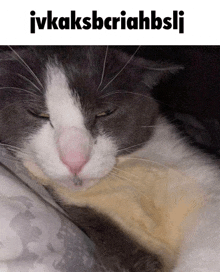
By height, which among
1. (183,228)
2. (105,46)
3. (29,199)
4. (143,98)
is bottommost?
(183,228)

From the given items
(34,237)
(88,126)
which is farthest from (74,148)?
(34,237)

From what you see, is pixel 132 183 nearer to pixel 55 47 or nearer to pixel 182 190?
pixel 182 190

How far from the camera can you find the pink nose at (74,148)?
93 cm

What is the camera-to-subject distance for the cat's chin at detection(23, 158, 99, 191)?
1031 mm

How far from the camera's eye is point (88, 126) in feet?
3.30

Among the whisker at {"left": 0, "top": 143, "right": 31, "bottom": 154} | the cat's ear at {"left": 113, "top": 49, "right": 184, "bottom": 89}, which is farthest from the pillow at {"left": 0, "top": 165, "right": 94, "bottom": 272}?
the cat's ear at {"left": 113, "top": 49, "right": 184, "bottom": 89}

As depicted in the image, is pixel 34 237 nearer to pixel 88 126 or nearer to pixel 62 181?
pixel 62 181

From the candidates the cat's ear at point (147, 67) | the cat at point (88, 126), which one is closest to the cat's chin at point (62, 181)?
the cat at point (88, 126)

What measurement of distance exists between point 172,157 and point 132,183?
0.19 metres

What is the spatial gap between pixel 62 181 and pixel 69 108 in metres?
0.22

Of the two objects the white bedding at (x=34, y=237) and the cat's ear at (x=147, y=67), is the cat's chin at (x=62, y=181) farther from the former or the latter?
the cat's ear at (x=147, y=67)

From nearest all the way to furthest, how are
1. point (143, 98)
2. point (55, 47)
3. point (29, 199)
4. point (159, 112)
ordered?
point (29, 199) < point (55, 47) < point (143, 98) < point (159, 112)

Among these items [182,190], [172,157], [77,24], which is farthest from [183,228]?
[77,24]

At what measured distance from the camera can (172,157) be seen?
1.25 meters
